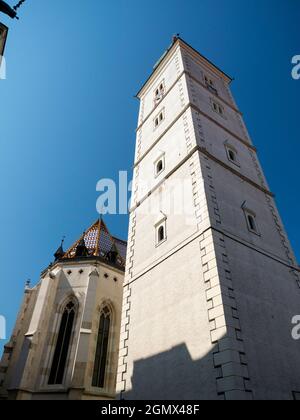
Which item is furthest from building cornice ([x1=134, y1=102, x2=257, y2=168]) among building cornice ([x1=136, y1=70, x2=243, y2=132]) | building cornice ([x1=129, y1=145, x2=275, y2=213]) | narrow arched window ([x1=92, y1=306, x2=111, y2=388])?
narrow arched window ([x1=92, y1=306, x2=111, y2=388])

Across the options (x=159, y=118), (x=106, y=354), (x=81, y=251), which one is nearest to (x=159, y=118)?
(x=159, y=118)

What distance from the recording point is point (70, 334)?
52.7ft

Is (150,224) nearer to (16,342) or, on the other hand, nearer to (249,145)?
(249,145)

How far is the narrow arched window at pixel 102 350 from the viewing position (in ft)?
49.4

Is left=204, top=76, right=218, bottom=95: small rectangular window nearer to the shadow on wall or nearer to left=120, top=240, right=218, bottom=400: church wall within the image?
left=120, top=240, right=218, bottom=400: church wall

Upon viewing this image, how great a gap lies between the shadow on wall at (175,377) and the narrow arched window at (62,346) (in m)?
7.62

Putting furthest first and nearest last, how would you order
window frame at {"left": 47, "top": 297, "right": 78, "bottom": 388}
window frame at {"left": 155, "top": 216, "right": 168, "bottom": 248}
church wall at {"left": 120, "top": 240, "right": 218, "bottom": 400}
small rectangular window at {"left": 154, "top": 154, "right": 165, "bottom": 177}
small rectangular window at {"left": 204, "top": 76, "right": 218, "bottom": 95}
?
small rectangular window at {"left": 204, "top": 76, "right": 218, "bottom": 95}, window frame at {"left": 47, "top": 297, "right": 78, "bottom": 388}, small rectangular window at {"left": 154, "top": 154, "right": 165, "bottom": 177}, window frame at {"left": 155, "top": 216, "right": 168, "bottom": 248}, church wall at {"left": 120, "top": 240, "right": 218, "bottom": 400}

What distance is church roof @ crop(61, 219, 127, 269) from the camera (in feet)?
65.4

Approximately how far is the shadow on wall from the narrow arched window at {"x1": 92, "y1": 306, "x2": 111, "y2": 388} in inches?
281

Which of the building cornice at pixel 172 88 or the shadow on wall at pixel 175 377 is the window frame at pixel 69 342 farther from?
the building cornice at pixel 172 88

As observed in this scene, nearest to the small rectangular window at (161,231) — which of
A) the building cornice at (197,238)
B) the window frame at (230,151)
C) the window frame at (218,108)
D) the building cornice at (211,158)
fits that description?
the building cornice at (197,238)

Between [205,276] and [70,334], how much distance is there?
1071 cm

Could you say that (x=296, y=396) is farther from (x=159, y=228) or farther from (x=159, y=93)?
(x=159, y=93)
